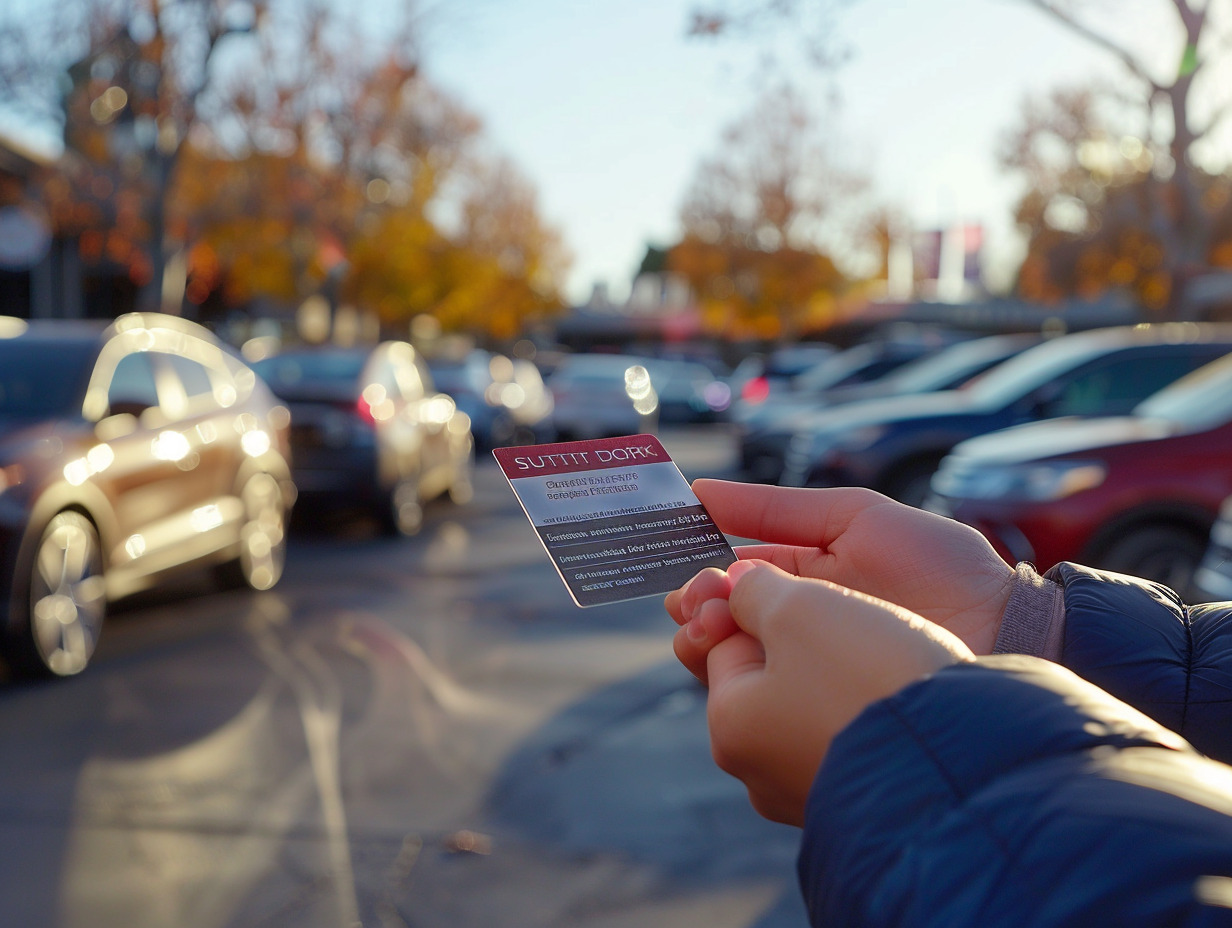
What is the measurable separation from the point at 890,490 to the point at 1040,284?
3374 centimetres

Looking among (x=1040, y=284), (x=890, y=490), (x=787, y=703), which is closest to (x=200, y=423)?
(x=890, y=490)

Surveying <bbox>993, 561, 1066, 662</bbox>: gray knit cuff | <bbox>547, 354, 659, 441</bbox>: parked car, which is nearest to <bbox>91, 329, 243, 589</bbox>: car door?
<bbox>993, 561, 1066, 662</bbox>: gray knit cuff

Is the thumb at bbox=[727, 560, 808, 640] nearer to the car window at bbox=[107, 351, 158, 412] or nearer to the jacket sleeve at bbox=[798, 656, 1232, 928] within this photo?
the jacket sleeve at bbox=[798, 656, 1232, 928]

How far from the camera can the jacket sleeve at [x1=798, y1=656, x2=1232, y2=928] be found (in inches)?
32.4

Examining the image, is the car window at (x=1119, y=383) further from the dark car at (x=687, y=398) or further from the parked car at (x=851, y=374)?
the dark car at (x=687, y=398)

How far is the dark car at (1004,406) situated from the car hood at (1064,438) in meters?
1.26

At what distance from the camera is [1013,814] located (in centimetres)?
90

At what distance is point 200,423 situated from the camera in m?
7.12

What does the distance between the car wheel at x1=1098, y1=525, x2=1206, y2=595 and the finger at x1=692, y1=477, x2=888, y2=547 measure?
459 centimetres

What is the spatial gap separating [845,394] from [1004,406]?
17.5ft

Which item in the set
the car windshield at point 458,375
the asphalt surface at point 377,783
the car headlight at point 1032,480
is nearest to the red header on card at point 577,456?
the asphalt surface at point 377,783

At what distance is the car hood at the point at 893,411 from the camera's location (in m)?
9.05

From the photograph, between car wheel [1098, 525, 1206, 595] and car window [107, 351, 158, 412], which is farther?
car window [107, 351, 158, 412]

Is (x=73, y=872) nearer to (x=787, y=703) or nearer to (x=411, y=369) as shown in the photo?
(x=787, y=703)
